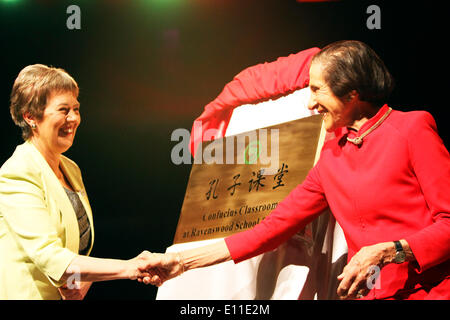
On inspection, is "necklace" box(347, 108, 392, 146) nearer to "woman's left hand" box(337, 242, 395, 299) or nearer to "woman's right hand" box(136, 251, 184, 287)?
"woman's left hand" box(337, 242, 395, 299)

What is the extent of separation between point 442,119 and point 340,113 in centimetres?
77

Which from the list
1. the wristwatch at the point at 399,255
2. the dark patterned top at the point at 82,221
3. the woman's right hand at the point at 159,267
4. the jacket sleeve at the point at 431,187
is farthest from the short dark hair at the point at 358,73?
the dark patterned top at the point at 82,221

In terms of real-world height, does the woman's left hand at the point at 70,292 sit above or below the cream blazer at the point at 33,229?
below

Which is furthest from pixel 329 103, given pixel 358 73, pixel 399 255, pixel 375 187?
pixel 399 255

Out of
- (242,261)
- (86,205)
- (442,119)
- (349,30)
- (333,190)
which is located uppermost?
(349,30)

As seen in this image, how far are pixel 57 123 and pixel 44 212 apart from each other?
1.17 feet

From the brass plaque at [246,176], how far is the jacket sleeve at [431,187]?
1.58 ft

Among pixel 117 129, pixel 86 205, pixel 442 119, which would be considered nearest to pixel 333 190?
pixel 442 119

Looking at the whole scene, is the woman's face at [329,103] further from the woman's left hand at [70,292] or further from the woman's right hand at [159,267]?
the woman's left hand at [70,292]

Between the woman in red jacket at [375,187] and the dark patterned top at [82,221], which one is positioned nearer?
the woman in red jacket at [375,187]

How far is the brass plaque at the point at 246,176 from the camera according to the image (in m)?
2.10

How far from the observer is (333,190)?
5.97 ft

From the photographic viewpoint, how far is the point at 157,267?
6.67 ft

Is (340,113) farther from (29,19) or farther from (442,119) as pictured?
(29,19)
